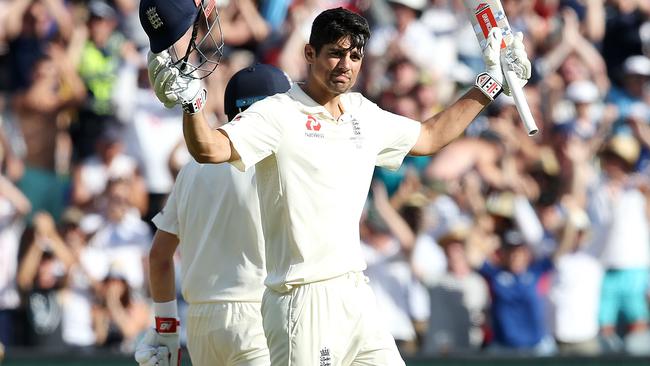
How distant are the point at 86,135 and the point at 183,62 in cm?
690

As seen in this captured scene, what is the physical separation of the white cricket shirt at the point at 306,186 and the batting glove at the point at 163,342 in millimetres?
1361

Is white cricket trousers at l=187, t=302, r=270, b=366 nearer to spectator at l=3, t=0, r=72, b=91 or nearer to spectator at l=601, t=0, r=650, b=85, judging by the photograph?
spectator at l=3, t=0, r=72, b=91

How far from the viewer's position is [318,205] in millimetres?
5578

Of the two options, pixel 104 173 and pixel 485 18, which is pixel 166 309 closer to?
pixel 485 18

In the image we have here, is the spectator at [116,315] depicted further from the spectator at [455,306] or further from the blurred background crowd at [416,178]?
the spectator at [455,306]

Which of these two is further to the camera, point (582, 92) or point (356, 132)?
point (582, 92)

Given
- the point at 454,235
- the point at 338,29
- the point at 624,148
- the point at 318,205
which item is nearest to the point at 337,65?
the point at 338,29

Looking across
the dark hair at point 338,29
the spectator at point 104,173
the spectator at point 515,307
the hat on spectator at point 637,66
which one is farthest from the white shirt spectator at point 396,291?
the dark hair at point 338,29

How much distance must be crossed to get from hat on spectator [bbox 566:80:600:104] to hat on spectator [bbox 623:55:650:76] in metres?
0.38

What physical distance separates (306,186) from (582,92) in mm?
6957

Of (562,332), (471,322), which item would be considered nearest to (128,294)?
(471,322)

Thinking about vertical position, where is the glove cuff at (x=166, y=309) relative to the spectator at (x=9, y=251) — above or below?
below

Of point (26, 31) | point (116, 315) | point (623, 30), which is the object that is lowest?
point (116, 315)

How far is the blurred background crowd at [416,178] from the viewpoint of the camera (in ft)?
35.0
